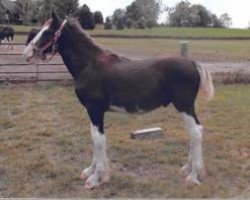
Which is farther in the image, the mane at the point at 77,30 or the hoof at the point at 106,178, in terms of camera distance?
the mane at the point at 77,30

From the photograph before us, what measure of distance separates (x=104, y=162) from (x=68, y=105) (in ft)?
15.5

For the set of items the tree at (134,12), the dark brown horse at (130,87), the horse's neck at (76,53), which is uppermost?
the horse's neck at (76,53)

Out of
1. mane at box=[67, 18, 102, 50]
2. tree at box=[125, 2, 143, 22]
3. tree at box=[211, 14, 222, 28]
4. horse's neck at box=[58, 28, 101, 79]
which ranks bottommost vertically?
tree at box=[211, 14, 222, 28]

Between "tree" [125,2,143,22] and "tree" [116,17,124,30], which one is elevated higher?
"tree" [125,2,143,22]

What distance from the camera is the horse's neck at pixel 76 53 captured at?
6333 millimetres

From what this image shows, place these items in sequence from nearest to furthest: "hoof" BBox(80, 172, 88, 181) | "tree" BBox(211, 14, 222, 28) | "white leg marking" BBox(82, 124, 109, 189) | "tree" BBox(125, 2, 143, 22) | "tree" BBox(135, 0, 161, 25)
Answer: "white leg marking" BBox(82, 124, 109, 189)
"hoof" BBox(80, 172, 88, 181)
"tree" BBox(125, 2, 143, 22)
"tree" BBox(135, 0, 161, 25)
"tree" BBox(211, 14, 222, 28)

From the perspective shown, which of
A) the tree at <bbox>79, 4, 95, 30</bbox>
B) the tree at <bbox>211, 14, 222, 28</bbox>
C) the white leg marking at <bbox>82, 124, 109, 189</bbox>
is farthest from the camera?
the tree at <bbox>211, 14, 222, 28</bbox>

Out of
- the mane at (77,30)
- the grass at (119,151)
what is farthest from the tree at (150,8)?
the mane at (77,30)

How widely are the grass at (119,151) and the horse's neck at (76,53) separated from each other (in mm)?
1323

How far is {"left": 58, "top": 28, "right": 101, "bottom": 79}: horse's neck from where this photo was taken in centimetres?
633

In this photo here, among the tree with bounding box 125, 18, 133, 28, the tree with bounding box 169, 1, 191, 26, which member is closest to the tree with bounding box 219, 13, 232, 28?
the tree with bounding box 169, 1, 191, 26

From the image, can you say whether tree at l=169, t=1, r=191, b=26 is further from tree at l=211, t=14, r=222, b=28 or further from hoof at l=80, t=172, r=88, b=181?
hoof at l=80, t=172, r=88, b=181

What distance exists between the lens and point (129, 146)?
766 centimetres

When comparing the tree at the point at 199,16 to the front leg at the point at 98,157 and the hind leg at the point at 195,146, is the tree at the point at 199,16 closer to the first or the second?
the hind leg at the point at 195,146
